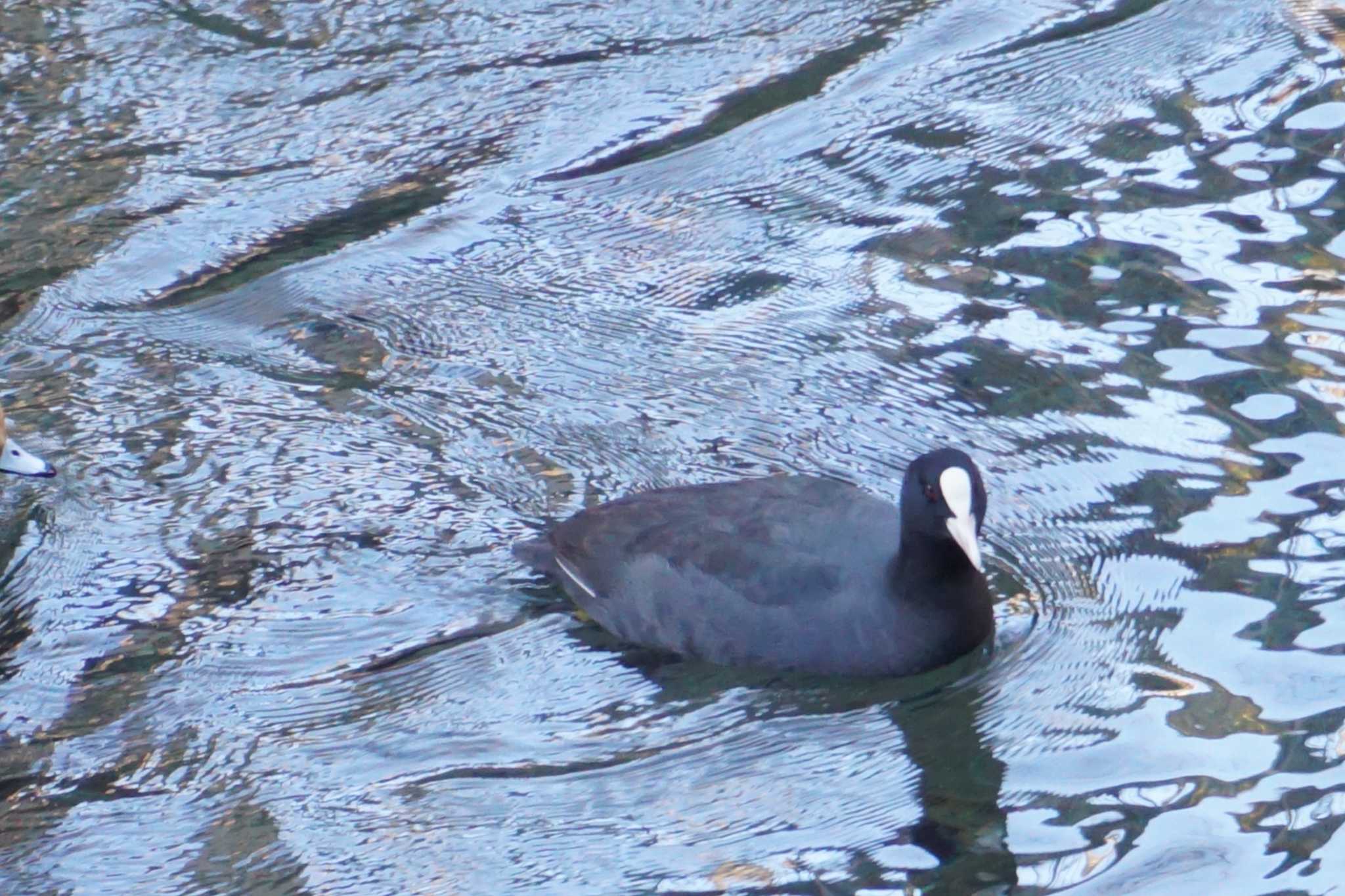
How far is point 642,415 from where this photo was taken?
627cm

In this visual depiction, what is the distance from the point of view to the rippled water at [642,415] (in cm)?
459

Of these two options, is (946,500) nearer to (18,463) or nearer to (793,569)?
(793,569)

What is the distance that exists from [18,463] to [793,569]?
2568 millimetres

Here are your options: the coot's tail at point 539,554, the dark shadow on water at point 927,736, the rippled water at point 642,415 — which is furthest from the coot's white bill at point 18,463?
the dark shadow on water at point 927,736

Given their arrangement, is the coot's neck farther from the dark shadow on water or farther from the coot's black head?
the dark shadow on water

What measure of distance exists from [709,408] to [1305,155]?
119 inches

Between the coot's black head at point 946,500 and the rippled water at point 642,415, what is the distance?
0.45 m

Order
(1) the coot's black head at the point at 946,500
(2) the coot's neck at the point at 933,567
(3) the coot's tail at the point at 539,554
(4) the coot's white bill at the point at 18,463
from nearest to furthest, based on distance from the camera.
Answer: (1) the coot's black head at the point at 946,500, (2) the coot's neck at the point at 933,567, (3) the coot's tail at the point at 539,554, (4) the coot's white bill at the point at 18,463

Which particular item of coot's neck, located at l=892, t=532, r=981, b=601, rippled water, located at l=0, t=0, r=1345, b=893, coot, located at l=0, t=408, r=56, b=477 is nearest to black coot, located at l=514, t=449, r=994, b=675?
coot's neck, located at l=892, t=532, r=981, b=601

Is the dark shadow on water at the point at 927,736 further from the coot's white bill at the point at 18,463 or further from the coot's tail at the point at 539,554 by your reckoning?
the coot's white bill at the point at 18,463

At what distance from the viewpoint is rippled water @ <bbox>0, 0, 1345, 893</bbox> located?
4.59 metres

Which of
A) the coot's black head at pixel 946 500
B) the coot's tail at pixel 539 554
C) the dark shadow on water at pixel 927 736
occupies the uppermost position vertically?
the coot's black head at pixel 946 500

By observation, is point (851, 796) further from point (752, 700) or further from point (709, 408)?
point (709, 408)

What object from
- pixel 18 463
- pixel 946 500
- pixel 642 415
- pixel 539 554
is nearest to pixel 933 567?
pixel 946 500
